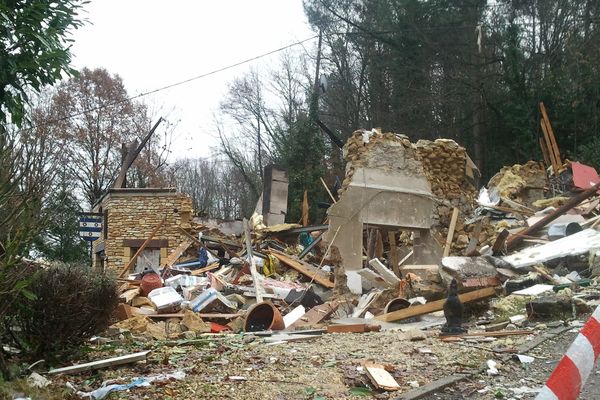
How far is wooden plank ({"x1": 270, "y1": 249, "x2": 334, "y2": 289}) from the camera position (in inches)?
628

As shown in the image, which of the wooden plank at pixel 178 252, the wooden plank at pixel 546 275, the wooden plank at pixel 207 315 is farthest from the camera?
the wooden plank at pixel 178 252

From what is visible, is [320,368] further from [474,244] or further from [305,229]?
[305,229]

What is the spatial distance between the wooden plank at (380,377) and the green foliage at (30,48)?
164 inches

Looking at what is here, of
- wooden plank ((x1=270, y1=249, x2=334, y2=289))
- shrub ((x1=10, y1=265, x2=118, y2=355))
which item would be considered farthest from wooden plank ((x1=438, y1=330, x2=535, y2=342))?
wooden plank ((x1=270, y1=249, x2=334, y2=289))

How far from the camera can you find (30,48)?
5.94m

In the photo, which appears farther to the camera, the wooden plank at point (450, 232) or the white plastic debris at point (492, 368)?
the wooden plank at point (450, 232)

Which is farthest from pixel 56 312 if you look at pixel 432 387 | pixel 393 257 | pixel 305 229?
pixel 305 229

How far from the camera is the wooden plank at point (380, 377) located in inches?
219

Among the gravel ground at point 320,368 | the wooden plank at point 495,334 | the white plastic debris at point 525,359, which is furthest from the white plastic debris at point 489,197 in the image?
the white plastic debris at point 525,359

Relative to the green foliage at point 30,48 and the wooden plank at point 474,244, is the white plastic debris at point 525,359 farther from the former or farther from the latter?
the wooden plank at point 474,244

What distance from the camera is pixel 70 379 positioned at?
6012mm

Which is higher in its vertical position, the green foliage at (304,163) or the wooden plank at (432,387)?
the green foliage at (304,163)

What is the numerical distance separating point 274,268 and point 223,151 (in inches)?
1064

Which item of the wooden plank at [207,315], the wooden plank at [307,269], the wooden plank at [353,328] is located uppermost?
the wooden plank at [307,269]
